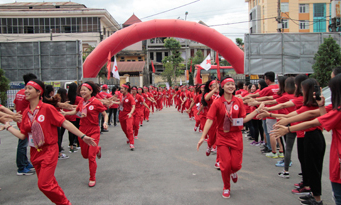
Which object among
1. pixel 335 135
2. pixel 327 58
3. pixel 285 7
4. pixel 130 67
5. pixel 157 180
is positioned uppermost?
pixel 285 7

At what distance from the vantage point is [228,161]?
424 centimetres

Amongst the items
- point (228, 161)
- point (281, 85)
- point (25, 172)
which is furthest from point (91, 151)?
point (281, 85)

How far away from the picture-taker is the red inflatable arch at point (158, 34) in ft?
55.1

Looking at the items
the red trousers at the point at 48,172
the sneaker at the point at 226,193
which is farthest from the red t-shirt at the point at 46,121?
the sneaker at the point at 226,193

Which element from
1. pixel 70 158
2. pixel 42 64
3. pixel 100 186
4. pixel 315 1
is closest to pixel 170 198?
pixel 100 186

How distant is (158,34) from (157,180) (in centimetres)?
1363

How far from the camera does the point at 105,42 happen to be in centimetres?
1688

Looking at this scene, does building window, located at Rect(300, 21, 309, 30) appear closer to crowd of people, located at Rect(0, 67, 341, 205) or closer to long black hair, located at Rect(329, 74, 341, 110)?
crowd of people, located at Rect(0, 67, 341, 205)

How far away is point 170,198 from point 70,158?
391 centimetres

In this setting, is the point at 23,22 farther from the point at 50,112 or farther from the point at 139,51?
the point at 50,112

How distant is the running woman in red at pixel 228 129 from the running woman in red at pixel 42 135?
2086mm

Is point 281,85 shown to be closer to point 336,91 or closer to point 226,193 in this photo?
point 226,193

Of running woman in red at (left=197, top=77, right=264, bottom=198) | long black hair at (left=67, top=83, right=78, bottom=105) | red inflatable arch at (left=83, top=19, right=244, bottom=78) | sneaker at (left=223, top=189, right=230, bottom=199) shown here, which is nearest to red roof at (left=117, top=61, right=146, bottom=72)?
red inflatable arch at (left=83, top=19, right=244, bottom=78)

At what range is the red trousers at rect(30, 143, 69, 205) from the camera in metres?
3.39
